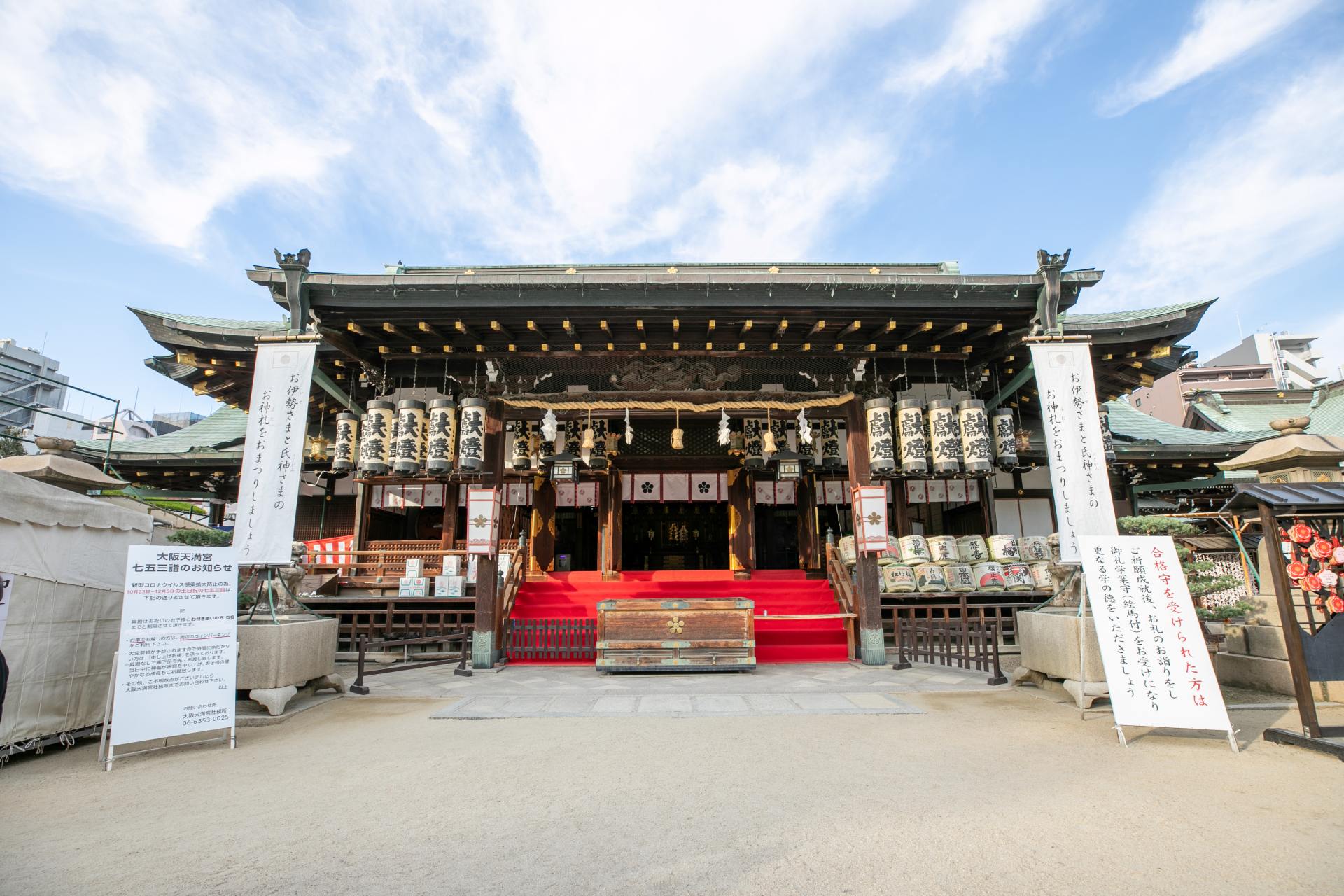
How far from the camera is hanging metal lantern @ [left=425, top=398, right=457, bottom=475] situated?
10.2m

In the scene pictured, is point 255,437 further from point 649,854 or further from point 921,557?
point 921,557

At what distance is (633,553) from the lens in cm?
1812

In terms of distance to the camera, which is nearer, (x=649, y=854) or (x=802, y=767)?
(x=649, y=854)

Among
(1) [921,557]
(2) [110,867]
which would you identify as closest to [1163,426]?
(1) [921,557]

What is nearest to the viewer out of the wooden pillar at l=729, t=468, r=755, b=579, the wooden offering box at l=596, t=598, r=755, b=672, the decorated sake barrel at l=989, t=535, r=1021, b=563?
the wooden offering box at l=596, t=598, r=755, b=672

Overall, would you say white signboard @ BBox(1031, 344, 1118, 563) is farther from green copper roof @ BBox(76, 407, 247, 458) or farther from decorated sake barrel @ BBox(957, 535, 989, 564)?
green copper roof @ BBox(76, 407, 247, 458)

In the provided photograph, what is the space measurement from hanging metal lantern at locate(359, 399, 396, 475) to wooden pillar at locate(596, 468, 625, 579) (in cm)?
516

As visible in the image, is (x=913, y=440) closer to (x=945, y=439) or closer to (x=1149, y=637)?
(x=945, y=439)

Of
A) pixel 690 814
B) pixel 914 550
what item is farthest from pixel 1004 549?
pixel 690 814

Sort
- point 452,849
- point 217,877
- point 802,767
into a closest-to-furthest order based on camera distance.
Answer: point 217,877, point 452,849, point 802,767

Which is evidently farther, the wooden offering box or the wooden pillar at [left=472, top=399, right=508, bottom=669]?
the wooden pillar at [left=472, top=399, right=508, bottom=669]

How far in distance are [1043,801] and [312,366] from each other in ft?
32.2

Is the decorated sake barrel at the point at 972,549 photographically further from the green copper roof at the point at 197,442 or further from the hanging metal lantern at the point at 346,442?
the green copper roof at the point at 197,442

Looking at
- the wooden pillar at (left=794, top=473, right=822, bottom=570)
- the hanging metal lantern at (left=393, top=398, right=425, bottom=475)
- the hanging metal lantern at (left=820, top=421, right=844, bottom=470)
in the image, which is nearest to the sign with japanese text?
the hanging metal lantern at (left=393, top=398, right=425, bottom=475)
